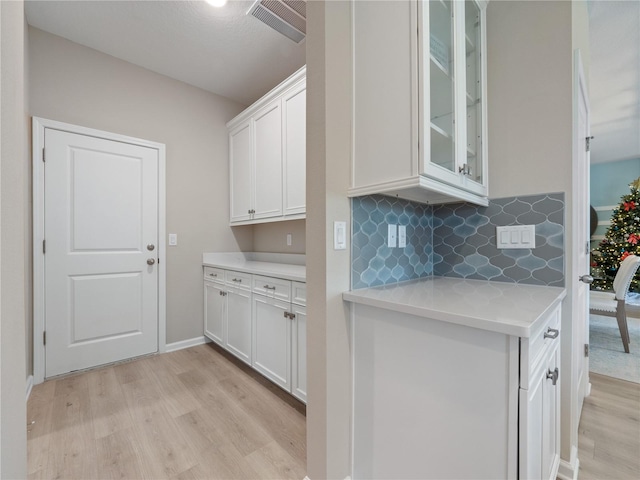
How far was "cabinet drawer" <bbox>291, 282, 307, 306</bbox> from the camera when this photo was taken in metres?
1.74

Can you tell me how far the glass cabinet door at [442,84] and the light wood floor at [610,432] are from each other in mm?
1683

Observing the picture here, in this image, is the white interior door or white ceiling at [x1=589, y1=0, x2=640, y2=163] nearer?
the white interior door

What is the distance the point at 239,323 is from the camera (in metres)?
2.40

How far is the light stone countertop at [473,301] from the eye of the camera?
82cm

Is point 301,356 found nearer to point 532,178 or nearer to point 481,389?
point 481,389

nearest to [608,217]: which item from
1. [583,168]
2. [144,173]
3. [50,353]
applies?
[583,168]

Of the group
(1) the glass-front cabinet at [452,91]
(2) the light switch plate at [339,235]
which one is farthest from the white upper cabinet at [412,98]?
(2) the light switch plate at [339,235]

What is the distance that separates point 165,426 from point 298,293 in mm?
1109

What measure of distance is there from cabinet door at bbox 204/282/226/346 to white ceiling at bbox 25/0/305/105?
6.87ft

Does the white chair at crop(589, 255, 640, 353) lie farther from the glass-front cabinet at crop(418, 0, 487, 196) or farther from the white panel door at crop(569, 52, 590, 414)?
the glass-front cabinet at crop(418, 0, 487, 196)

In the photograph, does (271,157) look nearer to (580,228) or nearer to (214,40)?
(214,40)

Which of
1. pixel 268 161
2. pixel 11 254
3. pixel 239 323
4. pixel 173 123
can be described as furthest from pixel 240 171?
pixel 11 254

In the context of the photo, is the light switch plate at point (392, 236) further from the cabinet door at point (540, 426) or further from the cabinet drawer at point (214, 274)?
the cabinet drawer at point (214, 274)

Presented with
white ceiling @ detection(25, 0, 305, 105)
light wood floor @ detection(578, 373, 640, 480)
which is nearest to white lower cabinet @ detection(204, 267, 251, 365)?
white ceiling @ detection(25, 0, 305, 105)
